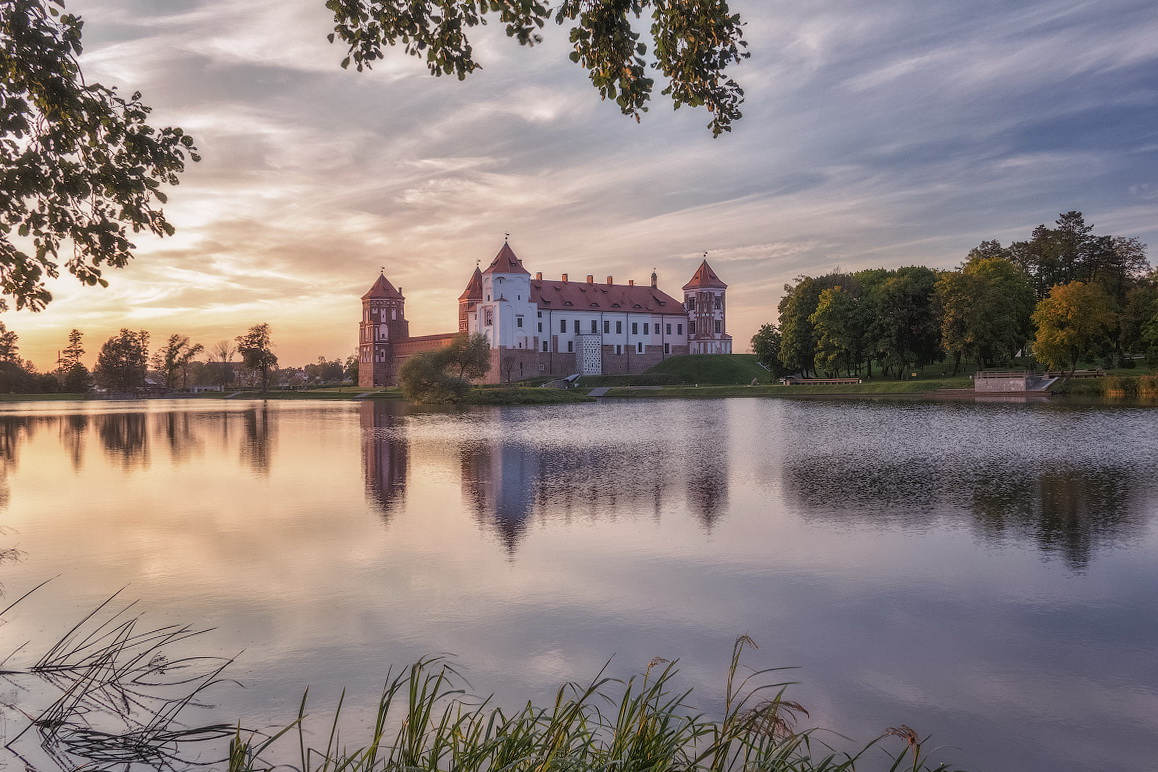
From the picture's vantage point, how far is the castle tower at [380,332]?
85.1 metres

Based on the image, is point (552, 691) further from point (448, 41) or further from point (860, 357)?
point (860, 357)

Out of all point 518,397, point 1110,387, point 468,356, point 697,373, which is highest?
point 468,356

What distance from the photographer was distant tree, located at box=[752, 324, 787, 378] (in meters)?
61.2

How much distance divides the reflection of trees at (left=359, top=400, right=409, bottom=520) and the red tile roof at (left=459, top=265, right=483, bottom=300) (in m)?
52.9

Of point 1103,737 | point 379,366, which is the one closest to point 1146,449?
point 1103,737

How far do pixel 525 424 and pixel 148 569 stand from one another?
21.5 metres

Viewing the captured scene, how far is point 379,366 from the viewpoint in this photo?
84938mm

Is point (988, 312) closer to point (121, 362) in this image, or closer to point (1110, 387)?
point (1110, 387)

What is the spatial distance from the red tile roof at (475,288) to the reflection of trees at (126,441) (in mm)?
48411

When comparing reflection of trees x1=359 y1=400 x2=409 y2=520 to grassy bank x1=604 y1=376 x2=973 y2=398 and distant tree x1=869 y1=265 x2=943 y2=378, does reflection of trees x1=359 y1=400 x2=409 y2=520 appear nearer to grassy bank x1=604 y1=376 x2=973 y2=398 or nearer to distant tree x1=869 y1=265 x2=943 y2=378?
grassy bank x1=604 y1=376 x2=973 y2=398

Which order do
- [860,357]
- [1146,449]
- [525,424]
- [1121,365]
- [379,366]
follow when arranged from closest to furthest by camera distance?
[1146,449] < [525,424] < [1121,365] < [860,357] < [379,366]

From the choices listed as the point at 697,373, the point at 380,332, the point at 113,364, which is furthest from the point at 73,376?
the point at 697,373

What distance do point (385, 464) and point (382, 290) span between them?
74.3 metres

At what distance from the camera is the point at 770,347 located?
6172cm
